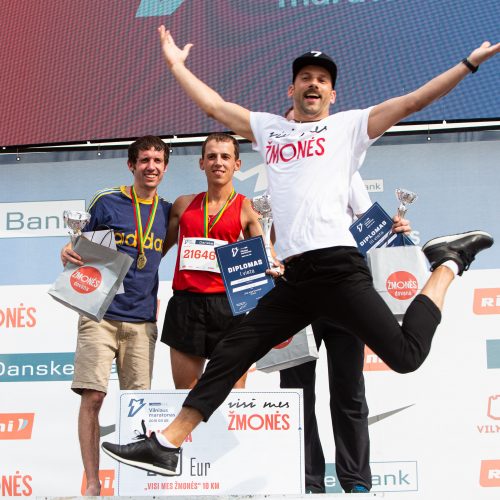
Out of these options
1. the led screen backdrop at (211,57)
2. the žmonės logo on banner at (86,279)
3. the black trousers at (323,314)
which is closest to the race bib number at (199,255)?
the žmonės logo on banner at (86,279)

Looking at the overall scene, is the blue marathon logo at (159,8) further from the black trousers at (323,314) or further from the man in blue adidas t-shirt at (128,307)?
the black trousers at (323,314)

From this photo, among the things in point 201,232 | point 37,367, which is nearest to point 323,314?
point 201,232

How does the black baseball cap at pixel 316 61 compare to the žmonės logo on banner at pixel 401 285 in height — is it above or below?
above

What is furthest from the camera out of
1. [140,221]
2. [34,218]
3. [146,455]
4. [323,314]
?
[34,218]

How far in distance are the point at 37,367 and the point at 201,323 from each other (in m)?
1.56

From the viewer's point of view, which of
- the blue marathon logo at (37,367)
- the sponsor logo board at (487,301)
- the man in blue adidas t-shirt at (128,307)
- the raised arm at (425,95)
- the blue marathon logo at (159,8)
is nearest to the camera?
the raised arm at (425,95)

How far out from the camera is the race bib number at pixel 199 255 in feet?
12.3

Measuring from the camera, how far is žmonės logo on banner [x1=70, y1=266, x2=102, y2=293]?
11.7 feet

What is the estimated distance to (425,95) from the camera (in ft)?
8.71

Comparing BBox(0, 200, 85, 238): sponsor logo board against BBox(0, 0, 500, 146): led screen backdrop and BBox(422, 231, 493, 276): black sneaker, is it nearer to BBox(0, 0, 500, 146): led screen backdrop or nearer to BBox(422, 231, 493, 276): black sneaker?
BBox(0, 0, 500, 146): led screen backdrop

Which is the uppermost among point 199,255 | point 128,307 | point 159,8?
point 159,8

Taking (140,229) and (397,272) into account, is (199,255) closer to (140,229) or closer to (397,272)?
(140,229)

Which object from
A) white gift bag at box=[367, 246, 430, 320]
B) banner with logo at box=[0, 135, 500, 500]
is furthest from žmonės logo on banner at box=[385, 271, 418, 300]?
banner with logo at box=[0, 135, 500, 500]

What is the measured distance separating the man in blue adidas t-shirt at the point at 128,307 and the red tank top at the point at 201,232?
101mm
